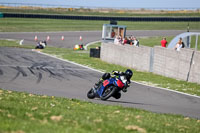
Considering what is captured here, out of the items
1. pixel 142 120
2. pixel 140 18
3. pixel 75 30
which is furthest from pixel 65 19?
pixel 142 120

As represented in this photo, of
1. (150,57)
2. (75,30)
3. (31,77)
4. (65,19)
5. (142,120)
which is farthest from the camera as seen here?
(65,19)

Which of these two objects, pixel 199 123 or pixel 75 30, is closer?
pixel 199 123

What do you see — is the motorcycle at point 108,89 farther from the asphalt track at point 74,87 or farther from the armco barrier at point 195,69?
the armco barrier at point 195,69

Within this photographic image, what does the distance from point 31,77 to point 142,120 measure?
11.2m

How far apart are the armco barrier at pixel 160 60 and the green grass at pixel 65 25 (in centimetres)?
2988

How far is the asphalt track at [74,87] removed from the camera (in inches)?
541

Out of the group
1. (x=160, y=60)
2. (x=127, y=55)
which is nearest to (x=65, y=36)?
(x=127, y=55)

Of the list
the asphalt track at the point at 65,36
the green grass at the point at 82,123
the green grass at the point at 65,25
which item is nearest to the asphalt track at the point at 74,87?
the green grass at the point at 82,123

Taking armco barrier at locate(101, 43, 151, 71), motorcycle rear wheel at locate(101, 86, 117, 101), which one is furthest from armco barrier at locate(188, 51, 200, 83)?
motorcycle rear wheel at locate(101, 86, 117, 101)

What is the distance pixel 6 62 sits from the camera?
25.3 meters

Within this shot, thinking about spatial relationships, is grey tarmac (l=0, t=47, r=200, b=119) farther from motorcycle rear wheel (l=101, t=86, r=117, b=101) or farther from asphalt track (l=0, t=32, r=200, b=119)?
motorcycle rear wheel (l=101, t=86, r=117, b=101)

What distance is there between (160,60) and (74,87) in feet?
23.5

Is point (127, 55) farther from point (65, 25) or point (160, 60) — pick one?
point (65, 25)

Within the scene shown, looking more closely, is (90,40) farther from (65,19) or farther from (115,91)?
(115,91)
